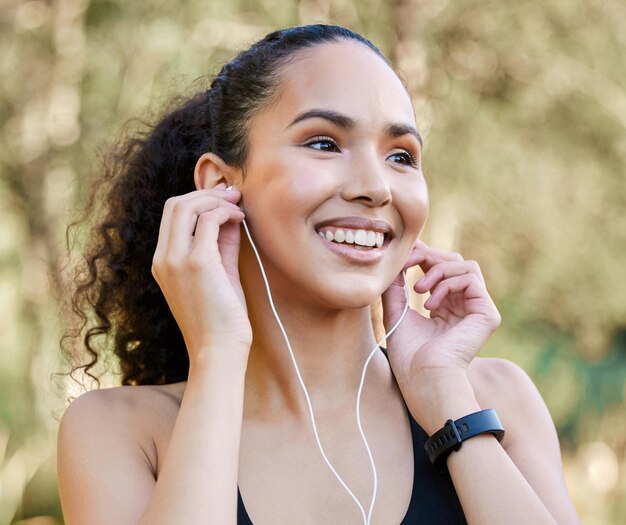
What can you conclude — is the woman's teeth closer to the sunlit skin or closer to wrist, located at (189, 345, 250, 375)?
the sunlit skin

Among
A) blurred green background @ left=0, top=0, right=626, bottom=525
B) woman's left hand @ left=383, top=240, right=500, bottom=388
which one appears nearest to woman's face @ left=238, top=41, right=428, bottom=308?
woman's left hand @ left=383, top=240, right=500, bottom=388

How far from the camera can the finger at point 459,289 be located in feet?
7.03

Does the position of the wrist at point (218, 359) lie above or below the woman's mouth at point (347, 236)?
below

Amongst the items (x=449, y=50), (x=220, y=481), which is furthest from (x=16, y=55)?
(x=220, y=481)

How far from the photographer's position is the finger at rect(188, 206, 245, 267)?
1.87 metres

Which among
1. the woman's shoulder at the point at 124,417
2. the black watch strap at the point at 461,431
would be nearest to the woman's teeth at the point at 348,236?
the black watch strap at the point at 461,431

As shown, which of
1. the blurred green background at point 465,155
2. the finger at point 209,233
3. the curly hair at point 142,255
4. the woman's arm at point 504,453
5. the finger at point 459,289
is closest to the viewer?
the woman's arm at point 504,453

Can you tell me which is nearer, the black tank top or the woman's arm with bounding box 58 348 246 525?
the woman's arm with bounding box 58 348 246 525

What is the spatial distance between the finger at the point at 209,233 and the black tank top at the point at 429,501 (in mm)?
492

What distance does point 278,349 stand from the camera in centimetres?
205

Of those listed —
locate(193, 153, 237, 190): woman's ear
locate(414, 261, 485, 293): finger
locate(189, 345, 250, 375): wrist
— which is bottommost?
locate(189, 345, 250, 375): wrist

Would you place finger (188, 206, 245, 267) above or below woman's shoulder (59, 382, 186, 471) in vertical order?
above

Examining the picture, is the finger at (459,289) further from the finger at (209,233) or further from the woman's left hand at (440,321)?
the finger at (209,233)

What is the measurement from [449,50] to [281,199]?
4669mm
